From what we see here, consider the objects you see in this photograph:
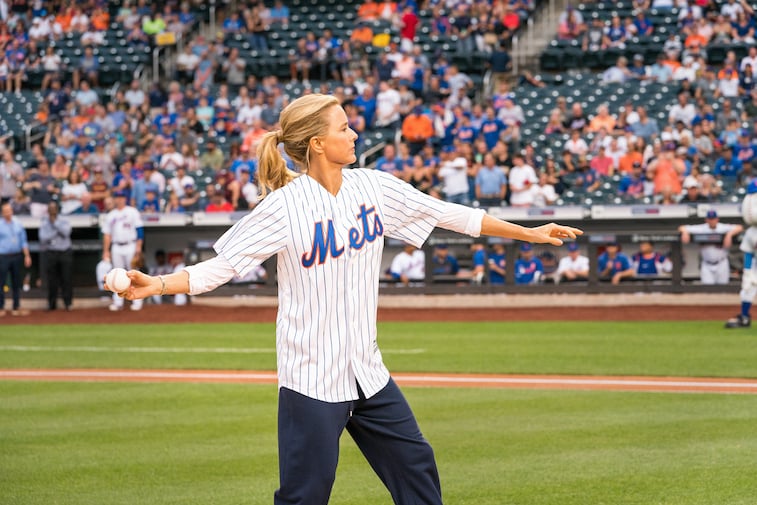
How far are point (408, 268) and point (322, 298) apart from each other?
53.8 feet

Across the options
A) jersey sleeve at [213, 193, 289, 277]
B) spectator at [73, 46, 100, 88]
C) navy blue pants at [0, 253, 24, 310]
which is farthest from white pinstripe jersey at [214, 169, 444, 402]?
spectator at [73, 46, 100, 88]

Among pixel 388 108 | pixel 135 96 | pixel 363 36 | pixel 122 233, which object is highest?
pixel 363 36

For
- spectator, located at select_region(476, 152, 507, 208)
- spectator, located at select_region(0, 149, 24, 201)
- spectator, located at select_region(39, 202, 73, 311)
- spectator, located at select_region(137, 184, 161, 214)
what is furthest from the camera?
spectator, located at select_region(0, 149, 24, 201)

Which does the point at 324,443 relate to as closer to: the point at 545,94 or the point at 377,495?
the point at 377,495

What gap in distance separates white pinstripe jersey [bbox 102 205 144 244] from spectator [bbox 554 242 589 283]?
7693 millimetres

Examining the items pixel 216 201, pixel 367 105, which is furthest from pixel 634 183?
pixel 216 201

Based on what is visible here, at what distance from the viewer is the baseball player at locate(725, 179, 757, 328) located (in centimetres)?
1492

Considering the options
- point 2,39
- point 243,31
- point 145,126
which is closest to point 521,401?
point 145,126

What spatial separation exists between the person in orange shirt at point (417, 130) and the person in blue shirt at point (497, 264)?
3925 millimetres

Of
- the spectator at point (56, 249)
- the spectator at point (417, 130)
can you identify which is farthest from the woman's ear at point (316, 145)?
the spectator at point (417, 130)

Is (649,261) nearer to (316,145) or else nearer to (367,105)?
(367,105)

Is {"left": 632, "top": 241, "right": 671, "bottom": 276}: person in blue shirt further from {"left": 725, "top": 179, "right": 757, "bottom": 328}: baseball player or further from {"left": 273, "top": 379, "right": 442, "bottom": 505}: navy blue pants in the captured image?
{"left": 273, "top": 379, "right": 442, "bottom": 505}: navy blue pants

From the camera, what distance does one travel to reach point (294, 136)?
457 cm

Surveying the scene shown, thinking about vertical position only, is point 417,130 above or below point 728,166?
above
